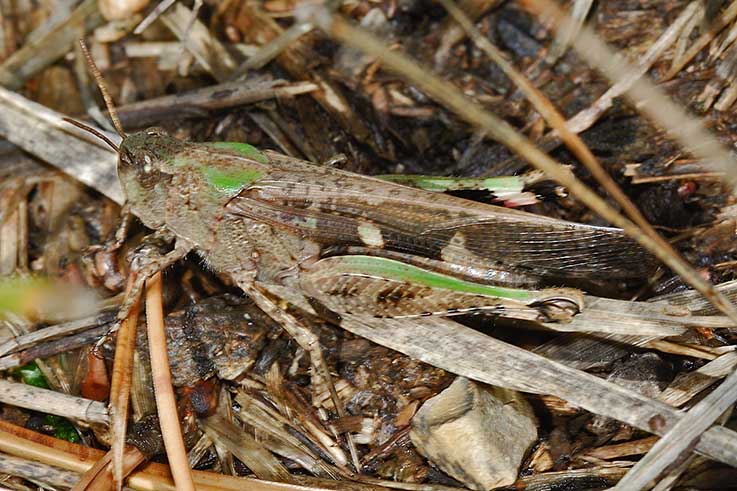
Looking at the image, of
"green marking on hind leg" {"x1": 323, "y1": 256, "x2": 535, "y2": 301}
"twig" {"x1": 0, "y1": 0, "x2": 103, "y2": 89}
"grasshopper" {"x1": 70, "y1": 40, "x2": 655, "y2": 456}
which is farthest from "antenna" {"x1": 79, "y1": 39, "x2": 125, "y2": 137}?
"twig" {"x1": 0, "y1": 0, "x2": 103, "y2": 89}

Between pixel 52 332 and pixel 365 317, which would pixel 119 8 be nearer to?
pixel 52 332

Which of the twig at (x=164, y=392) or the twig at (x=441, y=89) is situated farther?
the twig at (x=164, y=392)

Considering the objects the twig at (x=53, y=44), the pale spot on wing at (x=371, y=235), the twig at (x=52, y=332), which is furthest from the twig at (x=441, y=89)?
the twig at (x=53, y=44)

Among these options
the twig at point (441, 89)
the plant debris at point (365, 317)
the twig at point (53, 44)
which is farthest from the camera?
the twig at point (53, 44)

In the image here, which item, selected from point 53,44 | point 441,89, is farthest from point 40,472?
point 53,44

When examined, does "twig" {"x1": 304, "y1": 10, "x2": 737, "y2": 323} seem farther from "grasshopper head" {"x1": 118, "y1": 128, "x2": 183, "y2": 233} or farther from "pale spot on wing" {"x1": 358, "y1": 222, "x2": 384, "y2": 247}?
"grasshopper head" {"x1": 118, "y1": 128, "x2": 183, "y2": 233}

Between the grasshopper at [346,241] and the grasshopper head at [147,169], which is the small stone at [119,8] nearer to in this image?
the grasshopper at [346,241]
